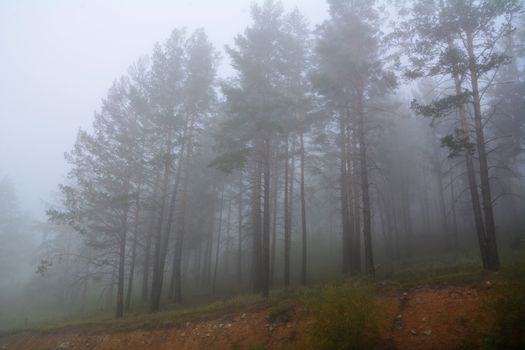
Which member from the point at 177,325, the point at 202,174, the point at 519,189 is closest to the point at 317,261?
the point at 202,174

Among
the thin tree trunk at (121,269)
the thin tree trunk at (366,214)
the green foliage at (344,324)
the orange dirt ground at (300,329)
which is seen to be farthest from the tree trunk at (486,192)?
the thin tree trunk at (121,269)

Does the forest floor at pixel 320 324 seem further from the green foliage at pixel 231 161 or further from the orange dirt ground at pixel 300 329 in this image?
the green foliage at pixel 231 161

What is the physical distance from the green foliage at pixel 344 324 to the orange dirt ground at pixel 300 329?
23.0 inches

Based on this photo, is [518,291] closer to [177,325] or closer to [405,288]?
[405,288]

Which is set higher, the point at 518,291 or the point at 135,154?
the point at 135,154

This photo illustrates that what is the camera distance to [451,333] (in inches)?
253

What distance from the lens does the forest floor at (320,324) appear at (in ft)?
20.8

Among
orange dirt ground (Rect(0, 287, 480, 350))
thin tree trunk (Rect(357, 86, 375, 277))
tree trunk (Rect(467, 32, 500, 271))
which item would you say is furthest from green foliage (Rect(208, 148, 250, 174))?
tree trunk (Rect(467, 32, 500, 271))

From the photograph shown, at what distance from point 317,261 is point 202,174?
505 inches

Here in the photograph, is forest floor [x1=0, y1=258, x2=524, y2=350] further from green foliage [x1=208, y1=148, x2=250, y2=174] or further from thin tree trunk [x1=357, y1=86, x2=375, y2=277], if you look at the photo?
green foliage [x1=208, y1=148, x2=250, y2=174]

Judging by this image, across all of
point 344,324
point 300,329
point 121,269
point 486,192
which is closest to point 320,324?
point 344,324

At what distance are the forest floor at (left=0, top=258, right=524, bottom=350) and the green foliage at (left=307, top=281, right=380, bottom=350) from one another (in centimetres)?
2

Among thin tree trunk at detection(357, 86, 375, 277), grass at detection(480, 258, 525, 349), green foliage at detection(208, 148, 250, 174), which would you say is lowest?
grass at detection(480, 258, 525, 349)

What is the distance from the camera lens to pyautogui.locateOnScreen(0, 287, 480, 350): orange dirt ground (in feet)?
21.6
